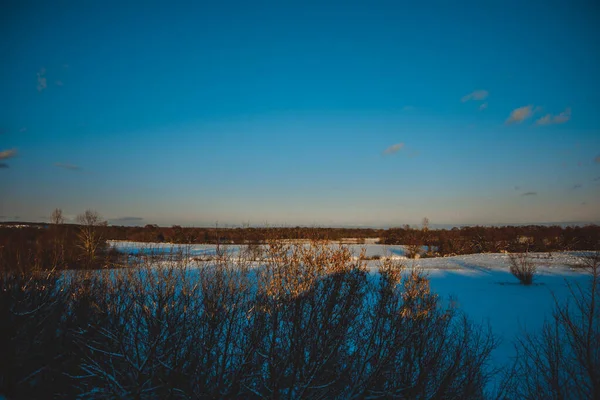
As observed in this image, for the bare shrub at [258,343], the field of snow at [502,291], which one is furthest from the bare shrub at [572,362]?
the field of snow at [502,291]

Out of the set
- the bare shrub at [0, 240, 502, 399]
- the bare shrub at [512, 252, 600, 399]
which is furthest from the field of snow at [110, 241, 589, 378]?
the bare shrub at [512, 252, 600, 399]

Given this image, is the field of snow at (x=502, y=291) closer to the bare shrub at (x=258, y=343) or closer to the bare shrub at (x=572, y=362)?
the bare shrub at (x=258, y=343)

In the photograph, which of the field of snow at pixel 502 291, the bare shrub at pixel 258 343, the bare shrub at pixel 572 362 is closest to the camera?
the bare shrub at pixel 572 362

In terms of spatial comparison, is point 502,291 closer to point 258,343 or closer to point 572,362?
point 572,362

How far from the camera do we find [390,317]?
8.10 m

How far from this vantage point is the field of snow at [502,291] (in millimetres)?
13914

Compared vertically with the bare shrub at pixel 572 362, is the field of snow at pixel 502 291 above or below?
below

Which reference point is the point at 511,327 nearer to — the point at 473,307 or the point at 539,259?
the point at 473,307

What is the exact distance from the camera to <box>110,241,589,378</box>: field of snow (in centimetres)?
1391

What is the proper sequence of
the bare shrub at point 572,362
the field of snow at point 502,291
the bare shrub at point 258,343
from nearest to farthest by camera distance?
the bare shrub at point 572,362
the bare shrub at point 258,343
the field of snow at point 502,291

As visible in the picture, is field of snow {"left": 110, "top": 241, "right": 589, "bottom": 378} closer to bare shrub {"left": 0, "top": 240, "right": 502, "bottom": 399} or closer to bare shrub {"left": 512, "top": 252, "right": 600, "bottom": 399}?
bare shrub {"left": 0, "top": 240, "right": 502, "bottom": 399}

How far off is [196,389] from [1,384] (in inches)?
139

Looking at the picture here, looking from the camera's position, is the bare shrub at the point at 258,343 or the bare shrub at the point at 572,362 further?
the bare shrub at the point at 258,343

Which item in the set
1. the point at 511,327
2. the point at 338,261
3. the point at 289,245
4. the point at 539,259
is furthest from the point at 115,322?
the point at 539,259
